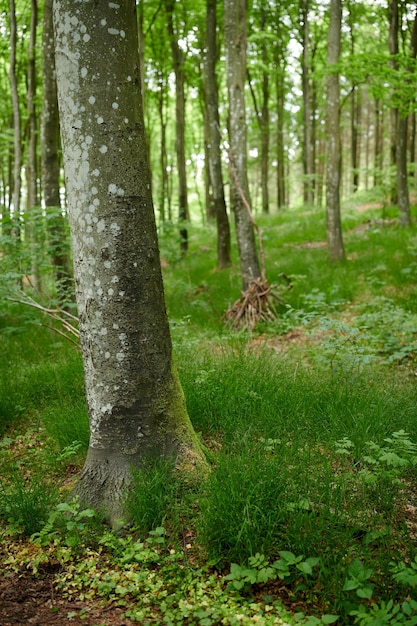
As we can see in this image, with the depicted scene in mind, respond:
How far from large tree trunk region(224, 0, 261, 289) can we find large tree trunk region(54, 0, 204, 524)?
612cm

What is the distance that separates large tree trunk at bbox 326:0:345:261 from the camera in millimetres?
10836

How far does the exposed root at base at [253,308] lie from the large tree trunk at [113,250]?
17.1 feet

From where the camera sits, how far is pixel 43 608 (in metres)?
2.58

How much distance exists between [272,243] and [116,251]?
12.5 m

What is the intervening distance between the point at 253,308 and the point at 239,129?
3.69m

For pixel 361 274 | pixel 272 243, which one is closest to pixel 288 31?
pixel 272 243

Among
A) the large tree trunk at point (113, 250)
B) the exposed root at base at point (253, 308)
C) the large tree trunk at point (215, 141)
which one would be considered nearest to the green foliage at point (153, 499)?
the large tree trunk at point (113, 250)

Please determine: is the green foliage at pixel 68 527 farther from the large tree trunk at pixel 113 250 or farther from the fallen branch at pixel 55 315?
the fallen branch at pixel 55 315

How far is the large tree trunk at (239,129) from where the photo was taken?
9.21 meters

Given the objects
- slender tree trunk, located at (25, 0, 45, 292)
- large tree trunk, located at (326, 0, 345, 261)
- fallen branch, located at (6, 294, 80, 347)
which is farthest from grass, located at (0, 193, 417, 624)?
large tree trunk, located at (326, 0, 345, 261)

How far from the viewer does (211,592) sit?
8.50 feet

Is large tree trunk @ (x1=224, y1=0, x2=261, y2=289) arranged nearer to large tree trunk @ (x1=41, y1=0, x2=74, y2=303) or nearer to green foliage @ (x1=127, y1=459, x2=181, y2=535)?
large tree trunk @ (x1=41, y1=0, x2=74, y2=303)

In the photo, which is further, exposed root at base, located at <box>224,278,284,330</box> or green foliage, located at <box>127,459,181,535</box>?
exposed root at base, located at <box>224,278,284,330</box>

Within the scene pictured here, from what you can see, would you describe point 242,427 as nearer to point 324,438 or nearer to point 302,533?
point 324,438
